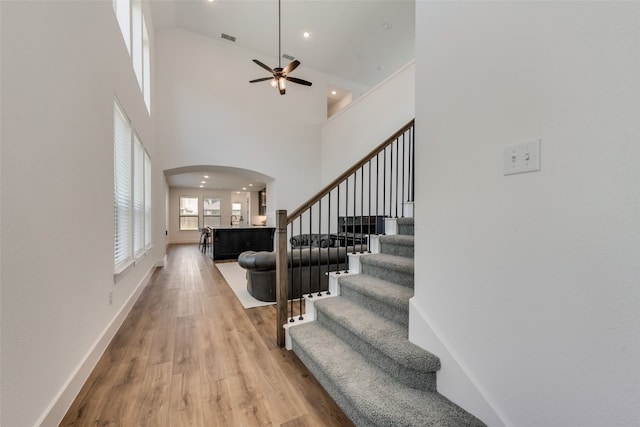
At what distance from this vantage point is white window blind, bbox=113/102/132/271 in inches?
107

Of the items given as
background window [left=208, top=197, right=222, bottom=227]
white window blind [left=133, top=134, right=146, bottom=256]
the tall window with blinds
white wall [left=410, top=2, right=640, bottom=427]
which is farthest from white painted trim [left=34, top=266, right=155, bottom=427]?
background window [left=208, top=197, right=222, bottom=227]

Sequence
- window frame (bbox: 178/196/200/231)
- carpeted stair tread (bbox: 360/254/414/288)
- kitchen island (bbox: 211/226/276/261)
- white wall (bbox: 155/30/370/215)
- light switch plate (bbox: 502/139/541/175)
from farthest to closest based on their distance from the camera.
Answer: window frame (bbox: 178/196/200/231)
kitchen island (bbox: 211/226/276/261)
white wall (bbox: 155/30/370/215)
carpeted stair tread (bbox: 360/254/414/288)
light switch plate (bbox: 502/139/541/175)

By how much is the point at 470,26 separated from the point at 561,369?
1546mm

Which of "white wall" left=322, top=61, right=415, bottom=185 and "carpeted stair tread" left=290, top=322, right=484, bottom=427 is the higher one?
"white wall" left=322, top=61, right=415, bottom=185

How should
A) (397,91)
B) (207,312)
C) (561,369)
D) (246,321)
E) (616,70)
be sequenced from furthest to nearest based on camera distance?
1. (397,91)
2. (207,312)
3. (246,321)
4. (561,369)
5. (616,70)

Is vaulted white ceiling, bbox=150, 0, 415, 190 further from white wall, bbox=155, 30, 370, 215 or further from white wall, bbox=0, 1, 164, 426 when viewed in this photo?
white wall, bbox=0, 1, 164, 426

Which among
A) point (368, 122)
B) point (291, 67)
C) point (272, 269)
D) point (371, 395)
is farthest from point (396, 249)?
point (368, 122)

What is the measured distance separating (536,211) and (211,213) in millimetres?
13494

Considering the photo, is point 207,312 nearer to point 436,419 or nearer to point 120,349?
point 120,349

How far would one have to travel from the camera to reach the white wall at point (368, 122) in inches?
189

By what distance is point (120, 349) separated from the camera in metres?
2.26

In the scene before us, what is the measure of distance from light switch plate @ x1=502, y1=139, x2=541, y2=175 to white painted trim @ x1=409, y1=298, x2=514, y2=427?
2.99ft

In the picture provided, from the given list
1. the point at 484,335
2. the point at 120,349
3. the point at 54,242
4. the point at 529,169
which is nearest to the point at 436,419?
the point at 484,335

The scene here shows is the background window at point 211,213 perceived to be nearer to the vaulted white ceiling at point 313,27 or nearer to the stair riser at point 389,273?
the vaulted white ceiling at point 313,27
